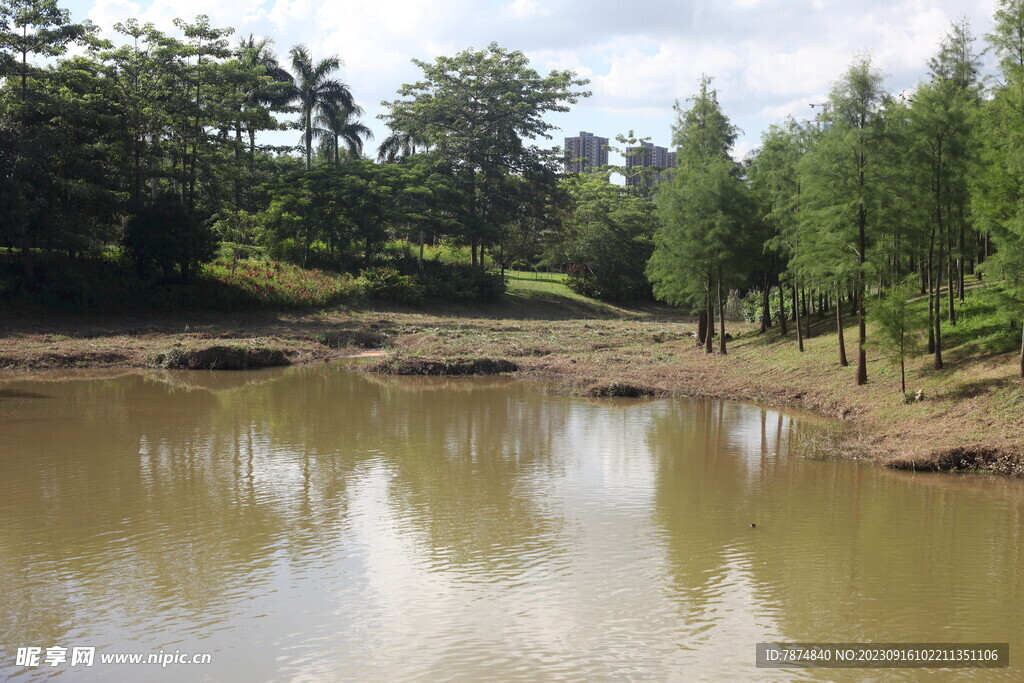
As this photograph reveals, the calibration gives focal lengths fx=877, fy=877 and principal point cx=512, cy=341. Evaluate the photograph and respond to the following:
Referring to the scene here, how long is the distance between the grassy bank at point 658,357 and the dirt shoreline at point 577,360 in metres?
0.05

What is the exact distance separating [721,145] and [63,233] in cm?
2728

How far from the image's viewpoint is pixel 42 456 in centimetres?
1631

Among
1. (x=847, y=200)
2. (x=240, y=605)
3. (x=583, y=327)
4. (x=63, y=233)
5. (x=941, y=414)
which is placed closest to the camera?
(x=240, y=605)

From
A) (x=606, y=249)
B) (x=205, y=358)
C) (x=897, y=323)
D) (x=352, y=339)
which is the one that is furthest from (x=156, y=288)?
(x=606, y=249)

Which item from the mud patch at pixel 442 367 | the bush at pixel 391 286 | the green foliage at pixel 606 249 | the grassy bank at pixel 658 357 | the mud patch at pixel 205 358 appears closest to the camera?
the grassy bank at pixel 658 357

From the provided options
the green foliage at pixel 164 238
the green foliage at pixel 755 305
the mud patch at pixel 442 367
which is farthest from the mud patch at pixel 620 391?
the green foliage at pixel 164 238

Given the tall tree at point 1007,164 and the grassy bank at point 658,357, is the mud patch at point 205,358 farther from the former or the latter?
the tall tree at point 1007,164

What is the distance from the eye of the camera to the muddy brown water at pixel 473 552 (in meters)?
8.40

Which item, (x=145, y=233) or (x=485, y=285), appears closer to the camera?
(x=145, y=233)

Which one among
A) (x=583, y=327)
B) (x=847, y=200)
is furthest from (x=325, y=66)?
(x=847, y=200)

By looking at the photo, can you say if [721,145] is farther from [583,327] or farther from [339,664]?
[339,664]

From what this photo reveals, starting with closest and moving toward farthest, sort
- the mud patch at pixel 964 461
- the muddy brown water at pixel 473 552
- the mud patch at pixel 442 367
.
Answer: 1. the muddy brown water at pixel 473 552
2. the mud patch at pixel 964 461
3. the mud patch at pixel 442 367

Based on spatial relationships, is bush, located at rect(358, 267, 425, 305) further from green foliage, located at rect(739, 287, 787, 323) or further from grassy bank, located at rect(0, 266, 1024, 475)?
green foliage, located at rect(739, 287, 787, 323)

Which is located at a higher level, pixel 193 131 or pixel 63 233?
pixel 193 131
